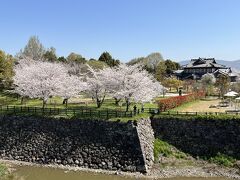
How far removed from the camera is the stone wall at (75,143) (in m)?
34.3

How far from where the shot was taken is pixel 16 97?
5816cm

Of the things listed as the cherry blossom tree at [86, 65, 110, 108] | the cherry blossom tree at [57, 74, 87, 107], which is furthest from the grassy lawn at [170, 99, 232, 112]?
the cherry blossom tree at [57, 74, 87, 107]

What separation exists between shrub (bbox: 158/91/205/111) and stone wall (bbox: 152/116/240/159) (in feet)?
13.0

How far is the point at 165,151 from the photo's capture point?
36.2 m

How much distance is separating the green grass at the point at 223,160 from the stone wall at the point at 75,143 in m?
6.29

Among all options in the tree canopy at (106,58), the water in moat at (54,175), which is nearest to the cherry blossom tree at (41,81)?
the water in moat at (54,175)

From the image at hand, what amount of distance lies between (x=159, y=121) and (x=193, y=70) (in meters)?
64.7

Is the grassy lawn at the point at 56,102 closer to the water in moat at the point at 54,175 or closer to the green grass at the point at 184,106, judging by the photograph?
the green grass at the point at 184,106

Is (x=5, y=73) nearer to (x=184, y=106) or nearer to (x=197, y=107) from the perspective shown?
(x=184, y=106)

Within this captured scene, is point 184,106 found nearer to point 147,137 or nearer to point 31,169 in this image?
point 147,137

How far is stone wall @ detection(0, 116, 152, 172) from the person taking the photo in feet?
113

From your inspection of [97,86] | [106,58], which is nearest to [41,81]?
[97,86]

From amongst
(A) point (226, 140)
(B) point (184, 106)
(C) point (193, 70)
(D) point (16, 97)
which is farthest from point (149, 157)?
(C) point (193, 70)

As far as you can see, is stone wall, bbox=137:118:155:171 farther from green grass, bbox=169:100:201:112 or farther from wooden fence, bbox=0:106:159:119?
green grass, bbox=169:100:201:112
